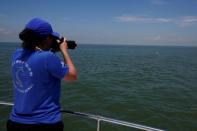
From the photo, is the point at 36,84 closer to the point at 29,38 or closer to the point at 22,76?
the point at 22,76

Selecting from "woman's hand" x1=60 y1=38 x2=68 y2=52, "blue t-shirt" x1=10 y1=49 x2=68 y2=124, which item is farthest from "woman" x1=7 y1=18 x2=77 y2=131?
"woman's hand" x1=60 y1=38 x2=68 y2=52

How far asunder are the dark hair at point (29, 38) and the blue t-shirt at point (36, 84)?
7 cm

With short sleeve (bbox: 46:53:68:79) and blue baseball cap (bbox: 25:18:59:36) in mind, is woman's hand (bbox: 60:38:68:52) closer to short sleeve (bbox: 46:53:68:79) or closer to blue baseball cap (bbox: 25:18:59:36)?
blue baseball cap (bbox: 25:18:59:36)

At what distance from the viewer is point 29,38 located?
2721mm

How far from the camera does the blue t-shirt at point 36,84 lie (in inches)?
105

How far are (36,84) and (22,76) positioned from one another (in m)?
0.18

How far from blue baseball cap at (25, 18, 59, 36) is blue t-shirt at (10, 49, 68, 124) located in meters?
0.22

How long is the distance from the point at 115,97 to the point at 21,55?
13.9 metres

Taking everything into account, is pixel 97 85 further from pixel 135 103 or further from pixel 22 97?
pixel 22 97

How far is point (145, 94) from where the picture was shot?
17828 millimetres

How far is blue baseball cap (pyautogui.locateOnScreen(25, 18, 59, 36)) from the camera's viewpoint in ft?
8.91

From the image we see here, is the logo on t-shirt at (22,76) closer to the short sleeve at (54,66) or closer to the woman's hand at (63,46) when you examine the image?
the short sleeve at (54,66)

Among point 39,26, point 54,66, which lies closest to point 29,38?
point 39,26

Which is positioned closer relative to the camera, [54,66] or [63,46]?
[54,66]
